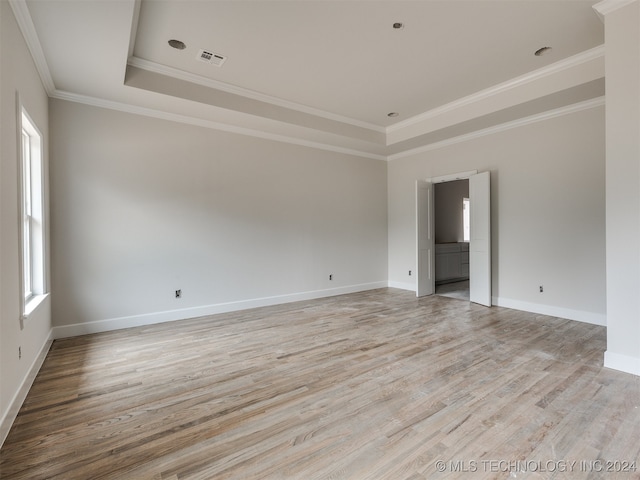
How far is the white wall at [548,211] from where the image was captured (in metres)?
3.92

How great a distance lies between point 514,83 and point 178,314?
5320 millimetres

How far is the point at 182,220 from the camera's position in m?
4.30

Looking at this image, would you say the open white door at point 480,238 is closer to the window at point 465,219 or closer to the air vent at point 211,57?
the window at point 465,219

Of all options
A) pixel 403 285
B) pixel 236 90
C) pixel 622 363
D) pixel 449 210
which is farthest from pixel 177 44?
pixel 449 210

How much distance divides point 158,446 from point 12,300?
4.84ft

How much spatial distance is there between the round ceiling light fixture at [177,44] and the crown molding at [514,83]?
3533 millimetres

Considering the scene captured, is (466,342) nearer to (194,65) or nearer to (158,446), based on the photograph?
(158,446)

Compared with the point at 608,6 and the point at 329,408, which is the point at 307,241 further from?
the point at 608,6

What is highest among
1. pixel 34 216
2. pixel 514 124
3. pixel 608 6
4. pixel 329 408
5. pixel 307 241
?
pixel 608 6

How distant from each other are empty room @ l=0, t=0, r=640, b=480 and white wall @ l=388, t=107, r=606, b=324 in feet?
0.09

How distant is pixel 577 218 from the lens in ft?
13.3

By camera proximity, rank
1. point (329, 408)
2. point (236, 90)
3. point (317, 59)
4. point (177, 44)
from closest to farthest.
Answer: point (329, 408) < point (177, 44) < point (317, 59) < point (236, 90)

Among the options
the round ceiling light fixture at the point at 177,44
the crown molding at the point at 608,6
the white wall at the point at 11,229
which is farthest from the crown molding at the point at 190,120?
the crown molding at the point at 608,6

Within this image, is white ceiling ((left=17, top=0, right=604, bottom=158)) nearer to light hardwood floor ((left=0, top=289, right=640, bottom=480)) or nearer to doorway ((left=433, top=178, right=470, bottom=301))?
light hardwood floor ((left=0, top=289, right=640, bottom=480))
